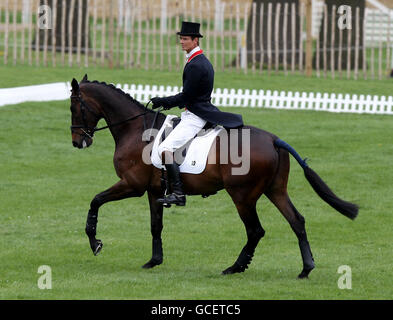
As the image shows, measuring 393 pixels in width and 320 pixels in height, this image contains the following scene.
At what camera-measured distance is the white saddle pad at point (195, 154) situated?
10.8m

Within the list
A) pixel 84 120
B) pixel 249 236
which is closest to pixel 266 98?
pixel 84 120

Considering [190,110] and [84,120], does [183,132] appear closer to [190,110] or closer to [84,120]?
[190,110]

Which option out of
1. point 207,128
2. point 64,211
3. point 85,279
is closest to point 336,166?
point 64,211

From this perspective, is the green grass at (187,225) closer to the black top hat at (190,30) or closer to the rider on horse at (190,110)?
the rider on horse at (190,110)

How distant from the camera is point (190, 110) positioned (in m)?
10.8

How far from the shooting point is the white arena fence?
77.9ft

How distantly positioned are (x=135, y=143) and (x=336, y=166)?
8002mm

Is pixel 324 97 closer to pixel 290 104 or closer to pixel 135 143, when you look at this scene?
pixel 290 104

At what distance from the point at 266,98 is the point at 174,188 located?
13810 mm

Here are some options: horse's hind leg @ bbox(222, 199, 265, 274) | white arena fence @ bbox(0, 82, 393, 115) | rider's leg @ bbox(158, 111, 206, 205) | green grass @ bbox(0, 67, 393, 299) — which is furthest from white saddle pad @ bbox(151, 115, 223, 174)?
white arena fence @ bbox(0, 82, 393, 115)

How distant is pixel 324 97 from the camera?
78.5ft

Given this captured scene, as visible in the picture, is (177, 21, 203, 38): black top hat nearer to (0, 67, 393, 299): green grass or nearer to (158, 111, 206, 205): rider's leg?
(158, 111, 206, 205): rider's leg

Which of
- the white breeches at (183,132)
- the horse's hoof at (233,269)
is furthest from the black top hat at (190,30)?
the horse's hoof at (233,269)
